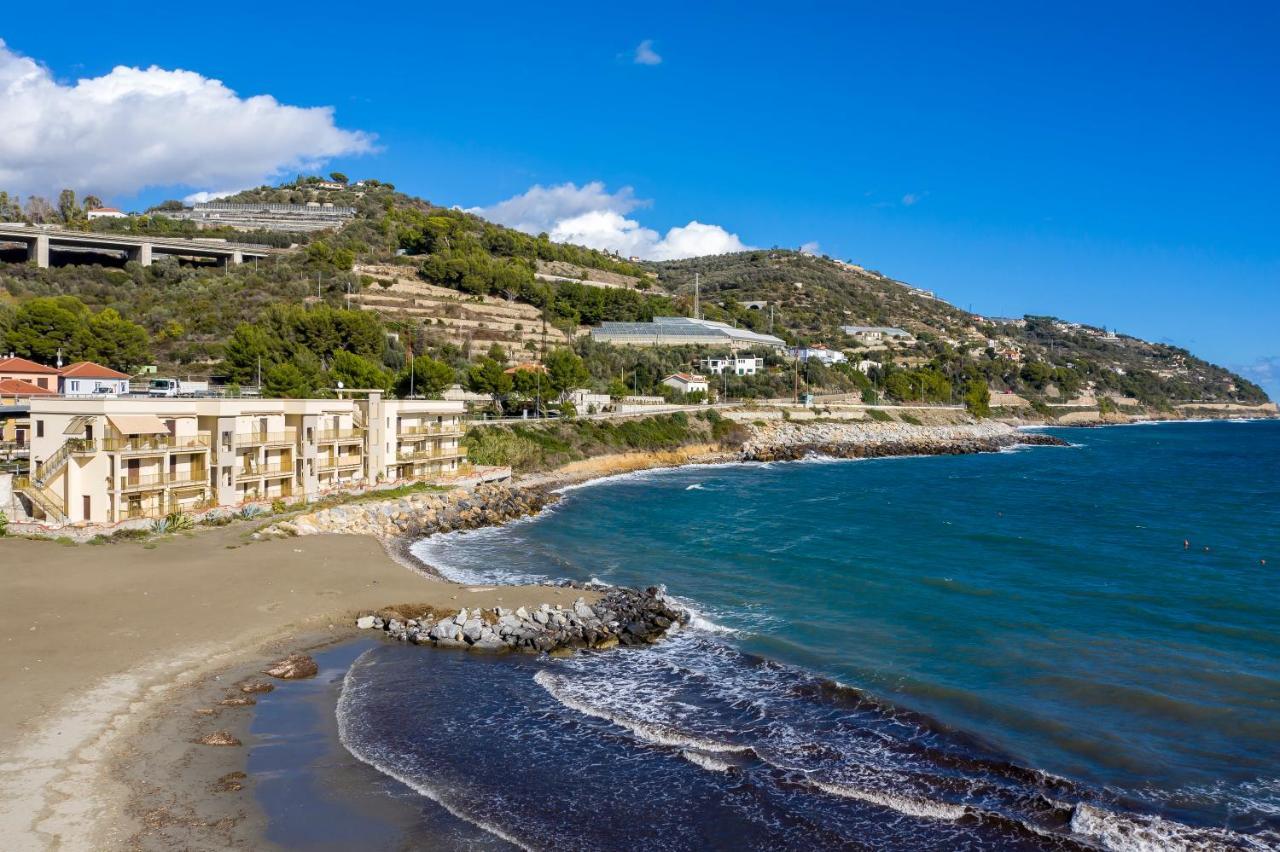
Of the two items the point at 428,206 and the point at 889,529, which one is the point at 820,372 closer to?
the point at 889,529

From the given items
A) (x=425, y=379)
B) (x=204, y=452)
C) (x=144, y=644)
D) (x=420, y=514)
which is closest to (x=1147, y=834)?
(x=144, y=644)

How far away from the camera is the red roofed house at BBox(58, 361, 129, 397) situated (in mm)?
41125

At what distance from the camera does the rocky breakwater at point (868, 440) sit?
77.7 m

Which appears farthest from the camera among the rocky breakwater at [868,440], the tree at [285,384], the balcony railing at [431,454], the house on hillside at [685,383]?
the house on hillside at [685,383]

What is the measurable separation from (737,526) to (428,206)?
440ft

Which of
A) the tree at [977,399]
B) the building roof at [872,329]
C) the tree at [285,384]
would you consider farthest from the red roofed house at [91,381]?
the building roof at [872,329]

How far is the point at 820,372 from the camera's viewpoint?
11088 centimetres

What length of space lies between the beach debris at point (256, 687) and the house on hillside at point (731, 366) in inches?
3510

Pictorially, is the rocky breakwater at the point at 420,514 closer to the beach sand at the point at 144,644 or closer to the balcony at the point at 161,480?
the beach sand at the point at 144,644

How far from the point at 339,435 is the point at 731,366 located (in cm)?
7387

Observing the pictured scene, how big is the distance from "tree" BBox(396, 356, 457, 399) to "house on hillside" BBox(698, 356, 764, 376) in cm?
5023

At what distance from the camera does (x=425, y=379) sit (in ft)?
193

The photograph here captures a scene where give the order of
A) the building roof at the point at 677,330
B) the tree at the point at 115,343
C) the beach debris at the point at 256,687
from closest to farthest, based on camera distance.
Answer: the beach debris at the point at 256,687 → the tree at the point at 115,343 → the building roof at the point at 677,330

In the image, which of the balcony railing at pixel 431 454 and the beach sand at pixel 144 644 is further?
the balcony railing at pixel 431 454
